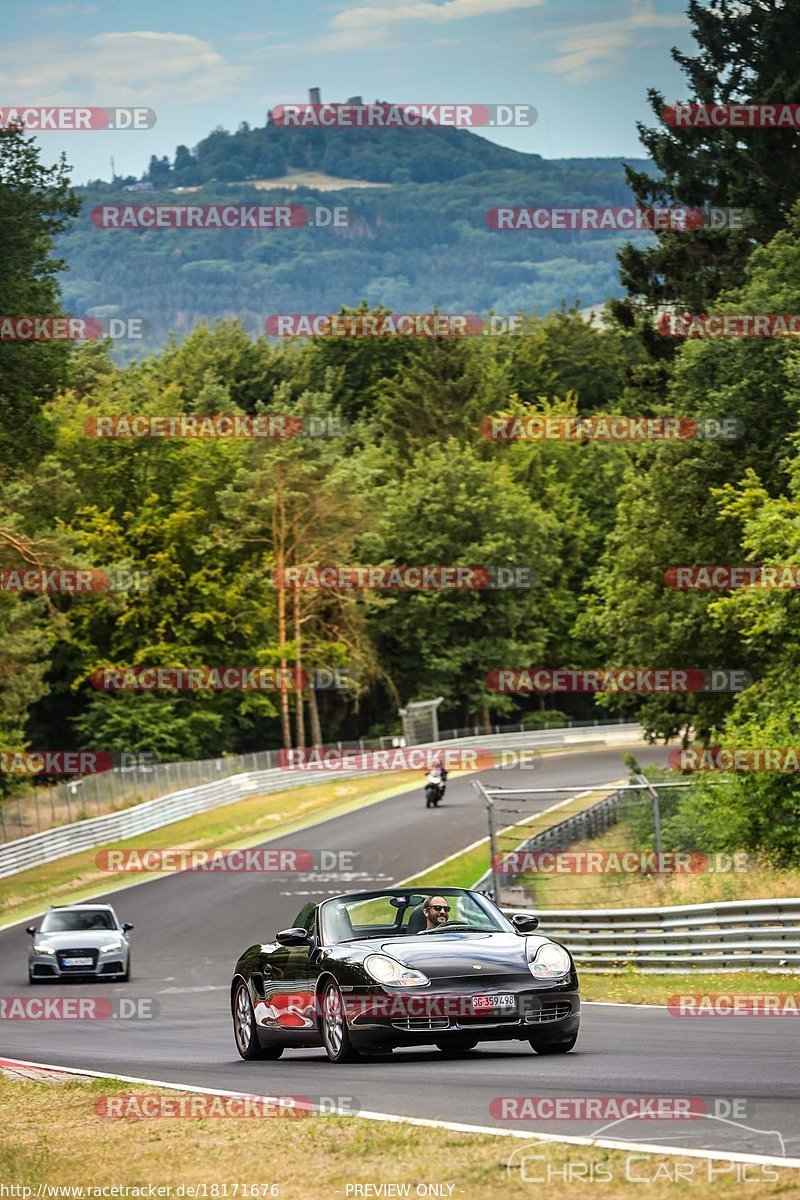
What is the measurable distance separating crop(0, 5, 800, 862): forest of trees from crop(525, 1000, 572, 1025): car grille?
1545 cm

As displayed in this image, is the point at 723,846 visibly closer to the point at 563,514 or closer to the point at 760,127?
the point at 760,127

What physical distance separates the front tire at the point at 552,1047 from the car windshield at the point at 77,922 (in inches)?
707

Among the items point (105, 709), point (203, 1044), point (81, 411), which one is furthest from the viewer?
point (81, 411)

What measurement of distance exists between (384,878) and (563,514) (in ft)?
197

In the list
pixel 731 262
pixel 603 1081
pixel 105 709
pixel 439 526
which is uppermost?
pixel 731 262

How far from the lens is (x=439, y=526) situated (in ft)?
296

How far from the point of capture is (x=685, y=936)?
74.3 feet

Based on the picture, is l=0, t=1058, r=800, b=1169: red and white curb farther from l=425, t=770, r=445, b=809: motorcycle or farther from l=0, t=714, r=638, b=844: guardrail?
l=425, t=770, r=445, b=809: motorcycle

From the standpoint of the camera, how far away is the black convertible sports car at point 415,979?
11.9m

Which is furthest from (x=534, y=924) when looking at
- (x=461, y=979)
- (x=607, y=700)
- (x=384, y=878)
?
(x=607, y=700)
